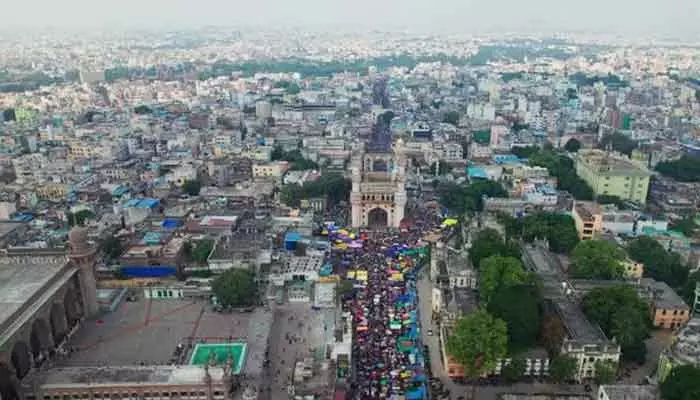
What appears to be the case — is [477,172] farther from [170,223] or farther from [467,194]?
[170,223]

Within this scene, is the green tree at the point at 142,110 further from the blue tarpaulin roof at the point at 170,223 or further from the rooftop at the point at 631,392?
the rooftop at the point at 631,392

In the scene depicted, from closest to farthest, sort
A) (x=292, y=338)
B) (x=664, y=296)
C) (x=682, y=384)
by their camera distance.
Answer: (x=682, y=384) → (x=292, y=338) → (x=664, y=296)

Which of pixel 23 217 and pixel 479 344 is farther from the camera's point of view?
pixel 23 217

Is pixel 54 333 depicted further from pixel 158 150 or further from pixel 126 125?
pixel 126 125

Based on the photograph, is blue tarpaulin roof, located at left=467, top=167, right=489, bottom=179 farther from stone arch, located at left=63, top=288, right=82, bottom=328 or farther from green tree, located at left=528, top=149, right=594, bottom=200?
stone arch, located at left=63, top=288, right=82, bottom=328

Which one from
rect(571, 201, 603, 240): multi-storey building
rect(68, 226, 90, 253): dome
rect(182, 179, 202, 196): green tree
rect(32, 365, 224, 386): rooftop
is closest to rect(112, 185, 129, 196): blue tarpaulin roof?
rect(182, 179, 202, 196): green tree

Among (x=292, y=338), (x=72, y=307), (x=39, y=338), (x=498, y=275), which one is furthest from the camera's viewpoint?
(x=498, y=275)

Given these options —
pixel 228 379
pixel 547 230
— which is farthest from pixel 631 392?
pixel 547 230

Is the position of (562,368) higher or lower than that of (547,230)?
lower
